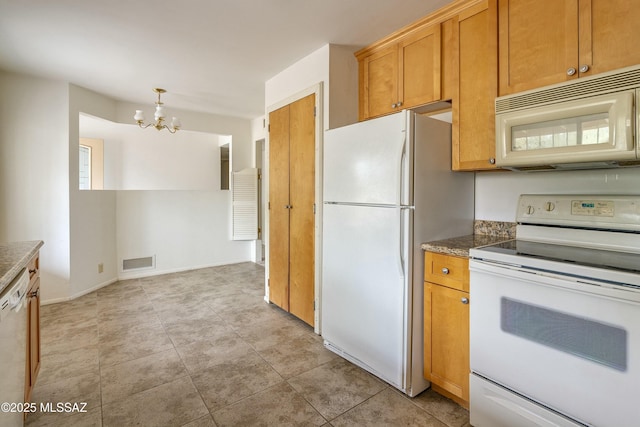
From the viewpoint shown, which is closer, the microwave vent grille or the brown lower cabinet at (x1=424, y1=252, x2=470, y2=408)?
the microwave vent grille

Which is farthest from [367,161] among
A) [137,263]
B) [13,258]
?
[137,263]

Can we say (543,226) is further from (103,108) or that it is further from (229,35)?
(103,108)

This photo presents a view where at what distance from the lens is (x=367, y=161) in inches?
81.5

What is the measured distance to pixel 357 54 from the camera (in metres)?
2.69

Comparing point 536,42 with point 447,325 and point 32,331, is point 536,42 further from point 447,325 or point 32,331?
point 32,331

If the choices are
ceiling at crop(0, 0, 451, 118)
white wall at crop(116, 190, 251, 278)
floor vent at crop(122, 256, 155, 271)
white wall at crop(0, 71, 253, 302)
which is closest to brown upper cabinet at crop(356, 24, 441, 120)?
ceiling at crop(0, 0, 451, 118)

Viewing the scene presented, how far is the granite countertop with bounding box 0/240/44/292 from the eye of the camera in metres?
1.23

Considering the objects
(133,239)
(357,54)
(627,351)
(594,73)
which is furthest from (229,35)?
(133,239)

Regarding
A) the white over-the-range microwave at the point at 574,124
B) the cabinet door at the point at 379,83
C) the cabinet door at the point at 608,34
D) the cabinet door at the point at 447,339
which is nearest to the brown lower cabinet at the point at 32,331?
the cabinet door at the point at 447,339

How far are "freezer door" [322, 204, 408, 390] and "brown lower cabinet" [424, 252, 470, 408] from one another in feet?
0.54

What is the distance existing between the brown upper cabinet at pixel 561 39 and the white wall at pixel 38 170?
4198 millimetres

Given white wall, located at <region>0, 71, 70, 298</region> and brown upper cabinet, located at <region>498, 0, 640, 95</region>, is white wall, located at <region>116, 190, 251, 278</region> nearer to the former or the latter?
white wall, located at <region>0, 71, 70, 298</region>

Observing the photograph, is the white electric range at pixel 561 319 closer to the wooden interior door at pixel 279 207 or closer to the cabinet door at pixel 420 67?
the cabinet door at pixel 420 67

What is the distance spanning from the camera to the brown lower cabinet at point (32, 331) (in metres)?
1.68
